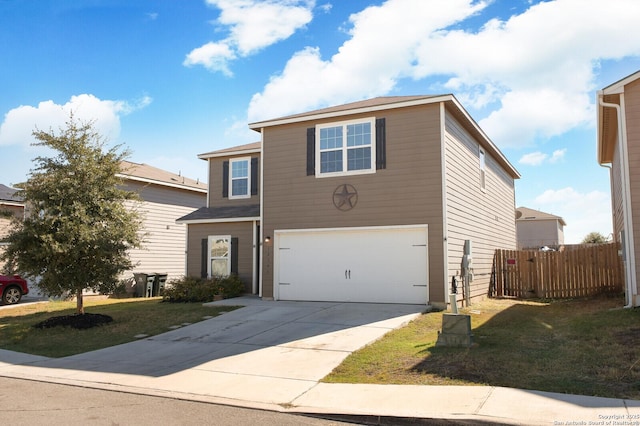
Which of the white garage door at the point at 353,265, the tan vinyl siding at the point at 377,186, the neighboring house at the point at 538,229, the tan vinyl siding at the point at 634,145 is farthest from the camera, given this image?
the neighboring house at the point at 538,229

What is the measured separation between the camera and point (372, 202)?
14688 millimetres

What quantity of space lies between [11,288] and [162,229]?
22.0 feet

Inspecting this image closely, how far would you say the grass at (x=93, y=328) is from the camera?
441 inches

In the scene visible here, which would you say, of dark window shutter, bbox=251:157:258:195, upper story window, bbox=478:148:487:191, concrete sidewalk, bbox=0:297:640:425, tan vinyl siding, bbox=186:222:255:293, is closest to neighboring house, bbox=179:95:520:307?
upper story window, bbox=478:148:487:191

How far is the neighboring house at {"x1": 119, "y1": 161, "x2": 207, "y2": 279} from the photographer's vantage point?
22.7m

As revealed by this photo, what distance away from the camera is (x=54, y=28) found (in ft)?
42.5

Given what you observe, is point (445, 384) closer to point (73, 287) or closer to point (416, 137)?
point (416, 137)

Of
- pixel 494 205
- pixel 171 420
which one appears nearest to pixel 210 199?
pixel 494 205

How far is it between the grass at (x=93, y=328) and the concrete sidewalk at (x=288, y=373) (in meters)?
0.65

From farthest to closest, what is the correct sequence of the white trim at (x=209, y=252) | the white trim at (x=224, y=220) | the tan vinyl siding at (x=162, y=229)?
the tan vinyl siding at (x=162, y=229) < the white trim at (x=209, y=252) < the white trim at (x=224, y=220)

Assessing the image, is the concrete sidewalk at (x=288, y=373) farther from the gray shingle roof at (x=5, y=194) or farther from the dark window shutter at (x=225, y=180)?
the gray shingle roof at (x=5, y=194)

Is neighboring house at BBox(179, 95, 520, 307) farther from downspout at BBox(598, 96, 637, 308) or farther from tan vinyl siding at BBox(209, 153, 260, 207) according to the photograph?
downspout at BBox(598, 96, 637, 308)

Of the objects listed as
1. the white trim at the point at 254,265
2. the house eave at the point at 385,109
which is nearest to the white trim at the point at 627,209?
the house eave at the point at 385,109

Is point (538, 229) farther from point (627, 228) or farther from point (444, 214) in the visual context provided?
point (627, 228)
